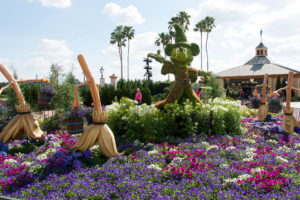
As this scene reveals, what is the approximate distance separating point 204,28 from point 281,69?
42.2 ft

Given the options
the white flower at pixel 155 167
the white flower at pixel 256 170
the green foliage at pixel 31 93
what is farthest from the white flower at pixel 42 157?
the green foliage at pixel 31 93

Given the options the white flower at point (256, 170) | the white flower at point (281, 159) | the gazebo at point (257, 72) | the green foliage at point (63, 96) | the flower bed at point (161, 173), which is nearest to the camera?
the flower bed at point (161, 173)

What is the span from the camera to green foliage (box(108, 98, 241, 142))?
6.20 meters

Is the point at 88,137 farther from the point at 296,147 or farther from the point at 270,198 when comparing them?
the point at 296,147

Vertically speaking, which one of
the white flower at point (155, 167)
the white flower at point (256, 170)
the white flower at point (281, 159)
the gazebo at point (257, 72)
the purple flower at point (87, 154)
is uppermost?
the gazebo at point (257, 72)

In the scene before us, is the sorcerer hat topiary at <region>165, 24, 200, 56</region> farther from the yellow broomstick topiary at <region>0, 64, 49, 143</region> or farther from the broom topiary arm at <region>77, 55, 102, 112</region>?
the yellow broomstick topiary at <region>0, 64, 49, 143</region>

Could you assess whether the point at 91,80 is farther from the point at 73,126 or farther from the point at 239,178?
the point at 239,178

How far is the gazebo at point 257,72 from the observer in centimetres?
3199

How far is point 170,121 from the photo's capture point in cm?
649

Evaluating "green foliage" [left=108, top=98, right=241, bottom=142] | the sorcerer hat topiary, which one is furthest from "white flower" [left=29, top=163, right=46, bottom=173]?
the sorcerer hat topiary

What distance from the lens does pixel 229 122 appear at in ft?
23.0

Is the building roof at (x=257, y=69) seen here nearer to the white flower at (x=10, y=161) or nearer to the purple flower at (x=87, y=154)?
the purple flower at (x=87, y=154)

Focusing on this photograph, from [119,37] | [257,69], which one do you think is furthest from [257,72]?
[119,37]

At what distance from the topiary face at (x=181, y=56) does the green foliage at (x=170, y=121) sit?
55.9 inches
